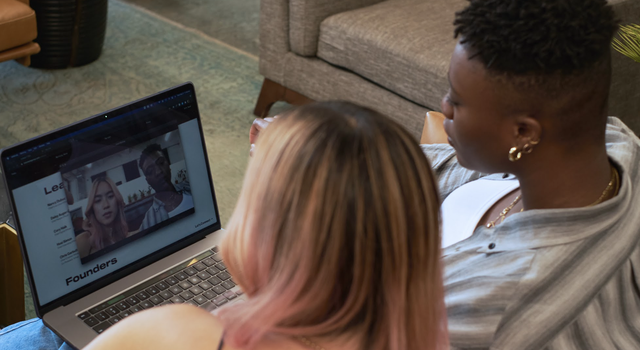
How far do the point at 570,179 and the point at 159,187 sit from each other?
1.98 feet

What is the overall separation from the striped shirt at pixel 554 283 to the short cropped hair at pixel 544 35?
0.20 m

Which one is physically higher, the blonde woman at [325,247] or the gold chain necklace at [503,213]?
the blonde woman at [325,247]

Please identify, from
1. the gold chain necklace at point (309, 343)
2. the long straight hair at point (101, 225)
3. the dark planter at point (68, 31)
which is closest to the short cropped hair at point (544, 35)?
the gold chain necklace at point (309, 343)

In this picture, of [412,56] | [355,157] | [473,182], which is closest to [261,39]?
[412,56]

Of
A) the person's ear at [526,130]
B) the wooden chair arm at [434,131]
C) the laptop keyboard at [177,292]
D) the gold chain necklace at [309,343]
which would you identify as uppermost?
the person's ear at [526,130]

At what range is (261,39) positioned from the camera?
2.54m

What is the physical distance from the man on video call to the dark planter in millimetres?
1984

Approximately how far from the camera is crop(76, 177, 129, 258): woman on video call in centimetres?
98

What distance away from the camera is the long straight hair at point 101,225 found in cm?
98

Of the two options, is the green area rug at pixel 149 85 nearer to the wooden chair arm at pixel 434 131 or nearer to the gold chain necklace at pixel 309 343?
the wooden chair arm at pixel 434 131

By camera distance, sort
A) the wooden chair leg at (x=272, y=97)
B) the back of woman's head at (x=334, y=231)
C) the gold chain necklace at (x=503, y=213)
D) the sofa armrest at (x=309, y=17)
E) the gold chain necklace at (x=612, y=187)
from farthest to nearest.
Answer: the wooden chair leg at (x=272, y=97), the sofa armrest at (x=309, y=17), the gold chain necklace at (x=503, y=213), the gold chain necklace at (x=612, y=187), the back of woman's head at (x=334, y=231)

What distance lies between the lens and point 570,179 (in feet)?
3.02

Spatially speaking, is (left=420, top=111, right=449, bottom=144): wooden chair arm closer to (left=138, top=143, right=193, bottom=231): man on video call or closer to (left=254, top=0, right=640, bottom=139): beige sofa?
(left=138, top=143, right=193, bottom=231): man on video call

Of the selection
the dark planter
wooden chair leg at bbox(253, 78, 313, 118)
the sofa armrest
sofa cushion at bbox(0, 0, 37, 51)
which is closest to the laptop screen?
the sofa armrest
